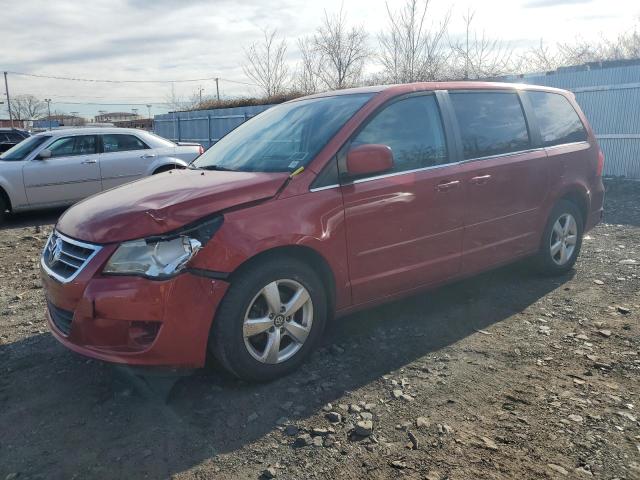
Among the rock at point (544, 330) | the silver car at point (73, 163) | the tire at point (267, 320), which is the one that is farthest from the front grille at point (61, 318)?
the silver car at point (73, 163)

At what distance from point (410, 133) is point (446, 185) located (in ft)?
1.55

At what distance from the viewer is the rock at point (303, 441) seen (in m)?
2.80

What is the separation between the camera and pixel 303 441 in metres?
2.82

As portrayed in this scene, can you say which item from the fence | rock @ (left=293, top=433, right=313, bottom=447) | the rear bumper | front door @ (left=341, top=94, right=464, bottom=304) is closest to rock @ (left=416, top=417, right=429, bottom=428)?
rock @ (left=293, top=433, right=313, bottom=447)

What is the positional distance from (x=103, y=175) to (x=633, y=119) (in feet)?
34.1

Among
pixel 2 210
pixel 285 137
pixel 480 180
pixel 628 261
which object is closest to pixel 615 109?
pixel 628 261

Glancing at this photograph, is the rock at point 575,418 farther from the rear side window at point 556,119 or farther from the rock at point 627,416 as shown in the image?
the rear side window at point 556,119

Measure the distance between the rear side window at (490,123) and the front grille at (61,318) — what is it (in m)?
3.05

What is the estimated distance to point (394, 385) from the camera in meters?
3.35

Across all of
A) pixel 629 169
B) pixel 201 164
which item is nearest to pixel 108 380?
pixel 201 164

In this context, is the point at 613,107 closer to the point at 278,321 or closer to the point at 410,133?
the point at 410,133

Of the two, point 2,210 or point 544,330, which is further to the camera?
point 2,210

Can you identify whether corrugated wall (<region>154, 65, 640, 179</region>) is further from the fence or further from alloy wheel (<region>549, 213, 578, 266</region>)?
the fence

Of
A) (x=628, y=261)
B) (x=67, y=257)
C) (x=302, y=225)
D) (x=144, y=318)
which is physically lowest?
(x=628, y=261)
